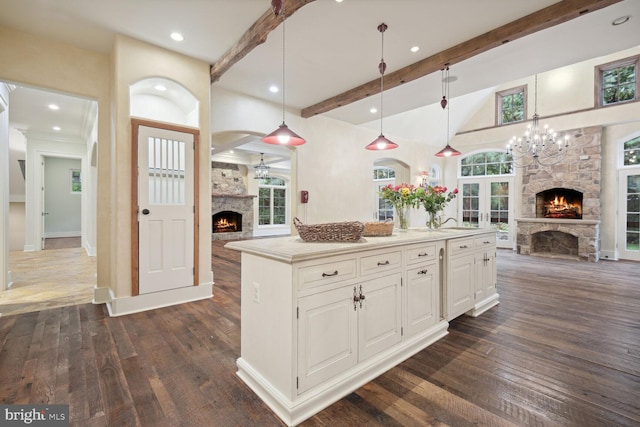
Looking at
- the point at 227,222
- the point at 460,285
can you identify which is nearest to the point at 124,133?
the point at 460,285

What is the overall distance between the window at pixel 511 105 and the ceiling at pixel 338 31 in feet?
15.1

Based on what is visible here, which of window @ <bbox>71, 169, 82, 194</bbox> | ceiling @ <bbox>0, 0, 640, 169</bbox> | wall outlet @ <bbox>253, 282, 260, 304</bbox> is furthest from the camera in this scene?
window @ <bbox>71, 169, 82, 194</bbox>

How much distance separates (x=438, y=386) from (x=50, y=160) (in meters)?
12.5

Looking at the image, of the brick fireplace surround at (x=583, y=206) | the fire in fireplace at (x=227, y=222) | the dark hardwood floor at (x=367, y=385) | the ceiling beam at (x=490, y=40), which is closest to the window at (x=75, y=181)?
the fire in fireplace at (x=227, y=222)

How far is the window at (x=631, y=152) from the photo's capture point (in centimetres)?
638

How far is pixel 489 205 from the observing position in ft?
27.9

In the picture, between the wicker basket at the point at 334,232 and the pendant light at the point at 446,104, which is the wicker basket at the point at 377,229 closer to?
the wicker basket at the point at 334,232

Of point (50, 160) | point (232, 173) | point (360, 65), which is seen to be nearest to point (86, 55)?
point (360, 65)

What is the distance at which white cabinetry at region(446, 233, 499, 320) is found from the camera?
2774 millimetres

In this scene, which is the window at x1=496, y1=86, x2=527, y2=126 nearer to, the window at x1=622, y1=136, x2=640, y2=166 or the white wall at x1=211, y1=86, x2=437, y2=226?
the window at x1=622, y1=136, x2=640, y2=166

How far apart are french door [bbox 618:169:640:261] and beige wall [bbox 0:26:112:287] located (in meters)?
10.0

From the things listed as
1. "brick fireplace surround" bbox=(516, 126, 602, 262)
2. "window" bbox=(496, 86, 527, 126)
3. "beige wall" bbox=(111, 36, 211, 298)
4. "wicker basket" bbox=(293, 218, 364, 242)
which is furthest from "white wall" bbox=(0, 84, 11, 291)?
"window" bbox=(496, 86, 527, 126)

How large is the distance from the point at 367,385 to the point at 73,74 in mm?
4544

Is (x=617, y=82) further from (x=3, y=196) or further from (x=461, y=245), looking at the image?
(x=3, y=196)
